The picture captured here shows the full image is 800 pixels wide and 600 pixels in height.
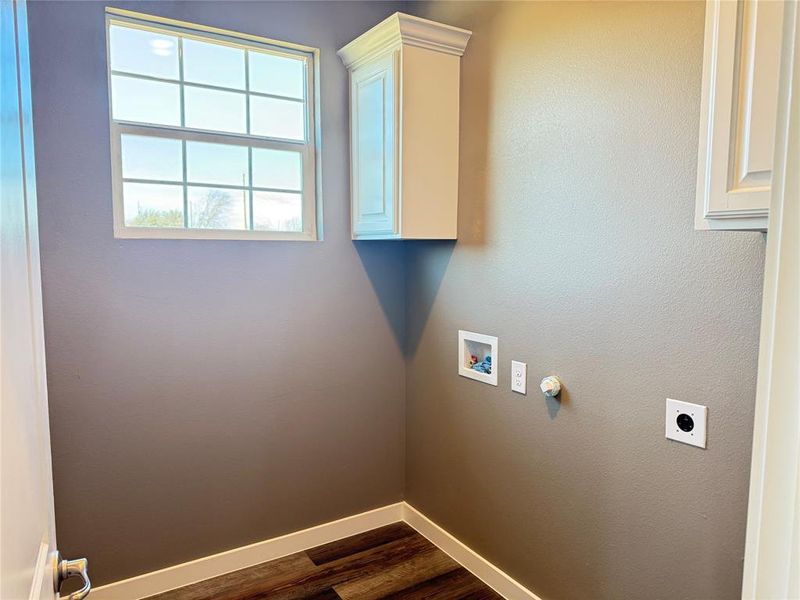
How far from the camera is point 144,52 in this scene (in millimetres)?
2279

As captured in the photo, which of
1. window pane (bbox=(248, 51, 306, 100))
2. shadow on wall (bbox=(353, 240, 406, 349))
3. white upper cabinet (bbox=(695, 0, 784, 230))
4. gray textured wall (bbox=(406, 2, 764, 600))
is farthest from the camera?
shadow on wall (bbox=(353, 240, 406, 349))

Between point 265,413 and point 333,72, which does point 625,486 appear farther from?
point 333,72

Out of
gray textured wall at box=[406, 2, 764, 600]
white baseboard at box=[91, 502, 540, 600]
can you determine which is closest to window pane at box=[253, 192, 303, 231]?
gray textured wall at box=[406, 2, 764, 600]

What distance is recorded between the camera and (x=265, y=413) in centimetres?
257

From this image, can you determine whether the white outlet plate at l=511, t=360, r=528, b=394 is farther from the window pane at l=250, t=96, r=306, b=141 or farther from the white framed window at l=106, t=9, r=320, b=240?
the window pane at l=250, t=96, r=306, b=141

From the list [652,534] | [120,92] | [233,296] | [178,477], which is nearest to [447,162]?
[233,296]

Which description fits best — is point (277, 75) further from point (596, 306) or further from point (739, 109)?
point (739, 109)

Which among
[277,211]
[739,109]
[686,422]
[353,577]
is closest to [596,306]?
[686,422]

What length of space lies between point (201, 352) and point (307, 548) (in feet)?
3.80

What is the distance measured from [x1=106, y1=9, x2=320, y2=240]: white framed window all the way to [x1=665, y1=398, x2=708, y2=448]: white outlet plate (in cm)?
178

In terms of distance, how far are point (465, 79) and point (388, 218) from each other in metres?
0.71

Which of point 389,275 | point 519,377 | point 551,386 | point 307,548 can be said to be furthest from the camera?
point 389,275

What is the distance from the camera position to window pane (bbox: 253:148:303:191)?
101 inches

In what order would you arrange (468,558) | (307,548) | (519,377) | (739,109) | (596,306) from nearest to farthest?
(739,109) < (596,306) < (519,377) < (468,558) < (307,548)
